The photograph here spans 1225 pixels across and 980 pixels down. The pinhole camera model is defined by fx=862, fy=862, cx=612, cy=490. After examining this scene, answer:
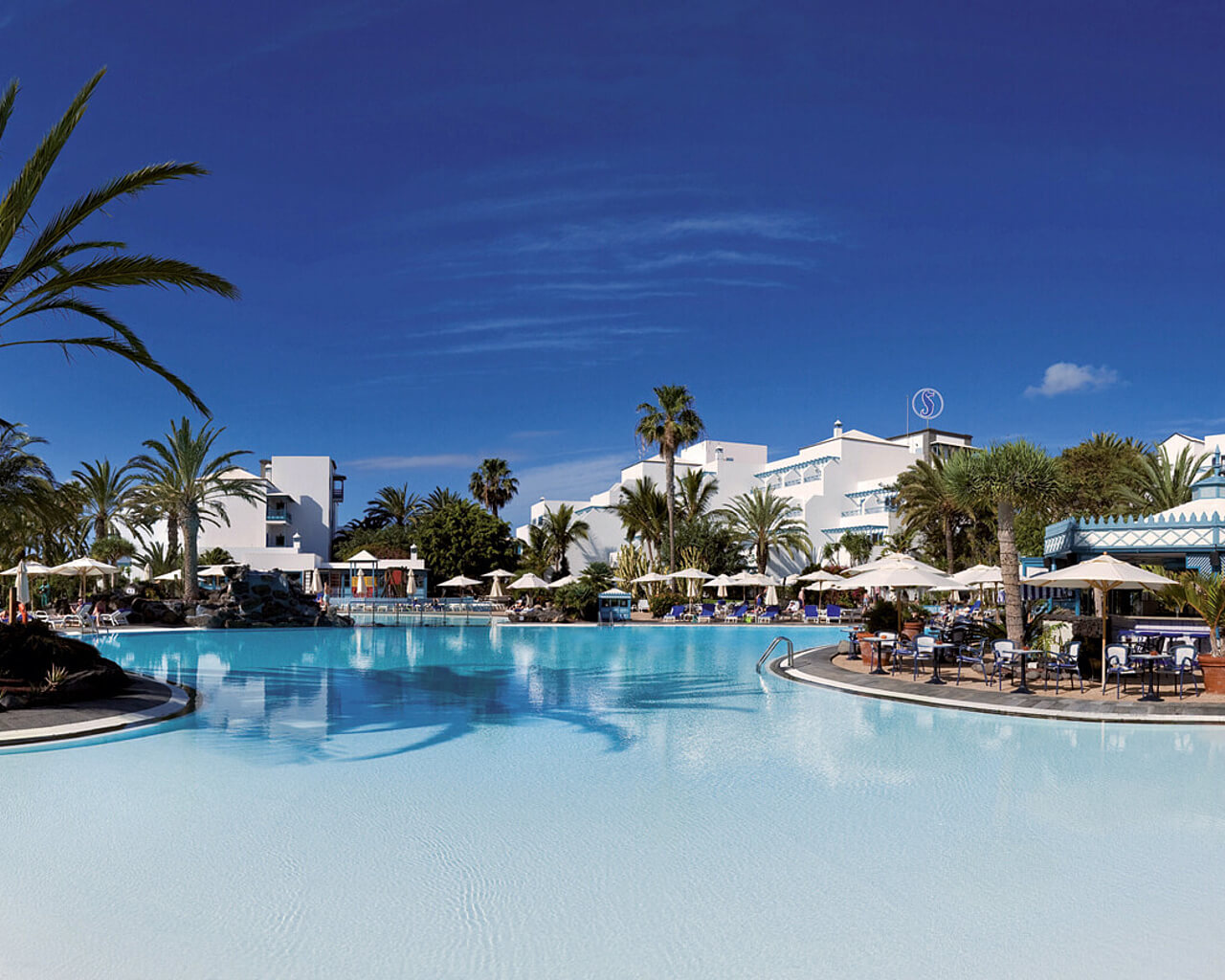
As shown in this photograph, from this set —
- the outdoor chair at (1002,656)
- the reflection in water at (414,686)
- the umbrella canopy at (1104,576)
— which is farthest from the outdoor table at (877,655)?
the umbrella canopy at (1104,576)

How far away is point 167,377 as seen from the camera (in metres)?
12.4

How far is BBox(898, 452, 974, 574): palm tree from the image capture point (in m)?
39.6

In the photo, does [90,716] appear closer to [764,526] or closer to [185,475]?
[185,475]

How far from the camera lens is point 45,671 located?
1184 centimetres

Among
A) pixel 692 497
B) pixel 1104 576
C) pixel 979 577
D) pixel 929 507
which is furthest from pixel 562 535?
pixel 1104 576

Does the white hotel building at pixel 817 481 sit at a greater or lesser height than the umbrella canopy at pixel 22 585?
greater

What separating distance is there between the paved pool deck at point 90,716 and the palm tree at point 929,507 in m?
→ 32.4

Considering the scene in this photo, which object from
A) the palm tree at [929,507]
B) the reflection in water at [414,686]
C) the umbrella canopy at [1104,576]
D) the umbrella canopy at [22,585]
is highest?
the palm tree at [929,507]

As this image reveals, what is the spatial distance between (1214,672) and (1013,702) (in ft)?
11.1

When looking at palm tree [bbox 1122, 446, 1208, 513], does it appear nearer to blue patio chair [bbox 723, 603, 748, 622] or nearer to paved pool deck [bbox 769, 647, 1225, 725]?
blue patio chair [bbox 723, 603, 748, 622]

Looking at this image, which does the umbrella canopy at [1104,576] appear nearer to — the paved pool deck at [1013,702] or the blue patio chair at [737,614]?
the paved pool deck at [1013,702]

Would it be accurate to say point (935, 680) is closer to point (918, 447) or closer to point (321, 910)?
point (321, 910)

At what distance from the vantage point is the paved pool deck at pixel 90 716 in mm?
10188

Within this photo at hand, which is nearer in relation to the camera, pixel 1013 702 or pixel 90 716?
pixel 90 716
